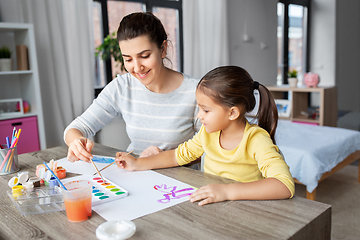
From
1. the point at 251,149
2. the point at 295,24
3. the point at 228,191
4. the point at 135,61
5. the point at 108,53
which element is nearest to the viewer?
the point at 228,191

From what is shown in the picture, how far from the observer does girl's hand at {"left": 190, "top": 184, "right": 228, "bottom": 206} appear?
0.78 metres

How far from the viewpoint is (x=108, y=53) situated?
3020mm

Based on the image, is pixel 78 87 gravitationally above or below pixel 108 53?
below

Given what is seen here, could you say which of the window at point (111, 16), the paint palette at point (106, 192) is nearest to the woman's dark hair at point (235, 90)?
the paint palette at point (106, 192)

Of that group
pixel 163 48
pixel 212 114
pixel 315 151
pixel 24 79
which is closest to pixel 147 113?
pixel 163 48

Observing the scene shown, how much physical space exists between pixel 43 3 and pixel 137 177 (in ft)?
7.00

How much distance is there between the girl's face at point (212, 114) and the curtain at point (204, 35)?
8.81 ft

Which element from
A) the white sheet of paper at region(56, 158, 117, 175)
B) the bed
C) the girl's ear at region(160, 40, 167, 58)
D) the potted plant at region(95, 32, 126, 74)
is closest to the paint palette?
the white sheet of paper at region(56, 158, 117, 175)

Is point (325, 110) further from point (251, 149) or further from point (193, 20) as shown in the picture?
point (251, 149)

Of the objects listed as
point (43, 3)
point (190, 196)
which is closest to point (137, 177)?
point (190, 196)

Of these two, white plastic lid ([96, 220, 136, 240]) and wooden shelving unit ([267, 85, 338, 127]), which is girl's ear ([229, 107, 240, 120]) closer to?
white plastic lid ([96, 220, 136, 240])

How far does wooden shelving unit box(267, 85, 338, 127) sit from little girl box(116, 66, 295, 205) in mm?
2644

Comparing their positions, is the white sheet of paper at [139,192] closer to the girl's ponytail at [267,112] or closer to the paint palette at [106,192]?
the paint palette at [106,192]

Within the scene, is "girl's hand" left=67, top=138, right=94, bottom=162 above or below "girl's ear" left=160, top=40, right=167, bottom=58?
below
